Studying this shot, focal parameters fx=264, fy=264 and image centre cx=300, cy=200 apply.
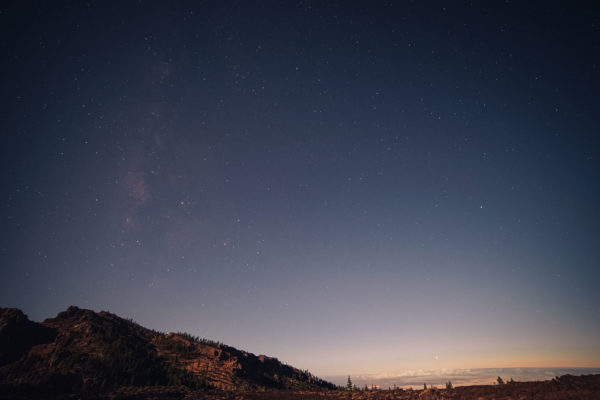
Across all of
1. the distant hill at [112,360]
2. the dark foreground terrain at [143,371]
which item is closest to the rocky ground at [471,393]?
the dark foreground terrain at [143,371]

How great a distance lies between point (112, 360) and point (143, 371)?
189 inches

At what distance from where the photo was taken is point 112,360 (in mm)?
39656

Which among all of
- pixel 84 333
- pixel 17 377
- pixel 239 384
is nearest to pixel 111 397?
pixel 17 377

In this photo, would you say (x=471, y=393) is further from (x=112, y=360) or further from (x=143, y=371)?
(x=112, y=360)

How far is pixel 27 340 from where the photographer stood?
43281mm

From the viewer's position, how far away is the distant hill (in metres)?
35.2

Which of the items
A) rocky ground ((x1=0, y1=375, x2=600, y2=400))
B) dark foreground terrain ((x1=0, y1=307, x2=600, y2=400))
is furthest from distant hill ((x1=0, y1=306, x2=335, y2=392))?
rocky ground ((x1=0, y1=375, x2=600, y2=400))

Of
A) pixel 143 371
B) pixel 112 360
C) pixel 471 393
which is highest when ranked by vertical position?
pixel 112 360

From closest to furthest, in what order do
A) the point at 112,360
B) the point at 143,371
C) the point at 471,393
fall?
1. the point at 471,393
2. the point at 112,360
3. the point at 143,371

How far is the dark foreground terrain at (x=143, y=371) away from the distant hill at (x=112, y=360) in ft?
0.41

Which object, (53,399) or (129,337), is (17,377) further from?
(129,337)

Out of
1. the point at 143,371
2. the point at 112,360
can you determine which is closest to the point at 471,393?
the point at 143,371

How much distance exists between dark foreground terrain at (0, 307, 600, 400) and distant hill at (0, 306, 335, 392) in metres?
0.13

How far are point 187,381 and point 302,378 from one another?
92.3 ft
